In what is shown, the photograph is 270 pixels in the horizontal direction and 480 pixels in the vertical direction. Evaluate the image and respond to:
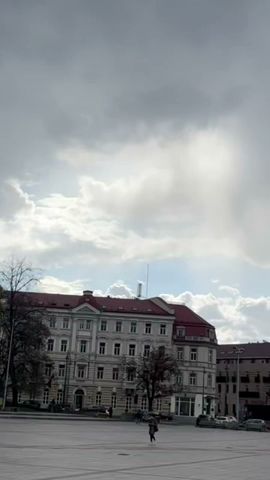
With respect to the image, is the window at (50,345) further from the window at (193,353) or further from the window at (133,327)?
the window at (193,353)

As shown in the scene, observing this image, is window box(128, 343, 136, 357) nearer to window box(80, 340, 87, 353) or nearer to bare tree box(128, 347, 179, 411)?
window box(80, 340, 87, 353)

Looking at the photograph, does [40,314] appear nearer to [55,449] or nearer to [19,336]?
[19,336]

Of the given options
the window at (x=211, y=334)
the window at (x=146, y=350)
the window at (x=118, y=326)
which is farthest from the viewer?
the window at (x=211, y=334)

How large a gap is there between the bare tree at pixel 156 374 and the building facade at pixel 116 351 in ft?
24.7

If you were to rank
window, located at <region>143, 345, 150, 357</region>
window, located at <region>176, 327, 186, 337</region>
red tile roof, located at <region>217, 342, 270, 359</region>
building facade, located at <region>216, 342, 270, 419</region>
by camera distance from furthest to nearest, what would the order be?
red tile roof, located at <region>217, 342, 270, 359</region>
building facade, located at <region>216, 342, 270, 419</region>
window, located at <region>176, 327, 186, 337</region>
window, located at <region>143, 345, 150, 357</region>

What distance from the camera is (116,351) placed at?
10744 centimetres

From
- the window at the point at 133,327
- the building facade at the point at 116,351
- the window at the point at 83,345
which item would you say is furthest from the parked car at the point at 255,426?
the window at the point at 83,345

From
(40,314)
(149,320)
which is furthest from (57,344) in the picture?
(40,314)

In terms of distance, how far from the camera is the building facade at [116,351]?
343 feet

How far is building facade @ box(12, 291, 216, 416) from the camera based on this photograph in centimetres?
10469

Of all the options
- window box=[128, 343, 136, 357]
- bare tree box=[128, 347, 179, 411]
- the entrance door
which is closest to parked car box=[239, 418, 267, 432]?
bare tree box=[128, 347, 179, 411]

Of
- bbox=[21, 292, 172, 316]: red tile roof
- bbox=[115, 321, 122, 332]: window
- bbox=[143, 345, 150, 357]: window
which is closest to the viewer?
bbox=[143, 345, 150, 357]: window

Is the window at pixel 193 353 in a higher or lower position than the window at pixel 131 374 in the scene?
higher

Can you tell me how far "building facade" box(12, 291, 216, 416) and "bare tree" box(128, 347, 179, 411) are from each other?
754cm
